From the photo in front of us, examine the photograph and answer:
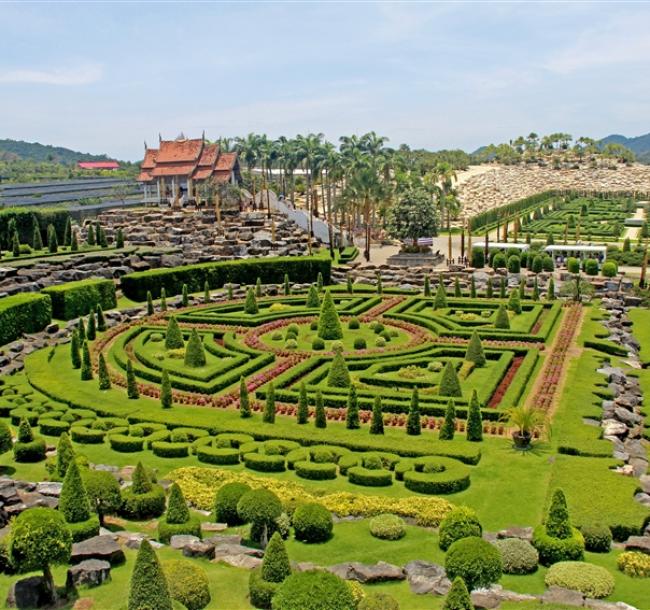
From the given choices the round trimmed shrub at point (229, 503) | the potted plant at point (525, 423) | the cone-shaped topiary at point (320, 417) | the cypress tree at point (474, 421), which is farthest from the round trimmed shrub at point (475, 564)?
the cone-shaped topiary at point (320, 417)

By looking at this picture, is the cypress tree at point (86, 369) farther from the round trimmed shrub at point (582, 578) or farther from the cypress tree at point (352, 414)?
the round trimmed shrub at point (582, 578)

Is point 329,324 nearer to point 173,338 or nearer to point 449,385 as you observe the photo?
point 173,338

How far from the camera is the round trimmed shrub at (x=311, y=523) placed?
2169 centimetres

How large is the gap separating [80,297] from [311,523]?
3919 centimetres

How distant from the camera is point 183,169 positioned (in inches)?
4067

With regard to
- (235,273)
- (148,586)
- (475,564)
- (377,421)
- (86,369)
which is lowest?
(377,421)

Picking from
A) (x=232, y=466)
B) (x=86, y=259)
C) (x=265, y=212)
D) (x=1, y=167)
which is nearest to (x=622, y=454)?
(x=232, y=466)

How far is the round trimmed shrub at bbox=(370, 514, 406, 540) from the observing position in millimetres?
22281

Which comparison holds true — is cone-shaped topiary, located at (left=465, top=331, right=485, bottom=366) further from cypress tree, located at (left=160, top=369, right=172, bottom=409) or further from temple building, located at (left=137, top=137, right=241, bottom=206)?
temple building, located at (left=137, top=137, right=241, bottom=206)

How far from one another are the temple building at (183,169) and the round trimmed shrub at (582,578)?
8796 centimetres

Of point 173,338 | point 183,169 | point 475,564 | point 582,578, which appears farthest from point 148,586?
point 183,169

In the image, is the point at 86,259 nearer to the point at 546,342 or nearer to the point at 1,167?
the point at 546,342

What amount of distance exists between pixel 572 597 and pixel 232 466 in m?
14.4

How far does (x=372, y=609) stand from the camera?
1598cm
